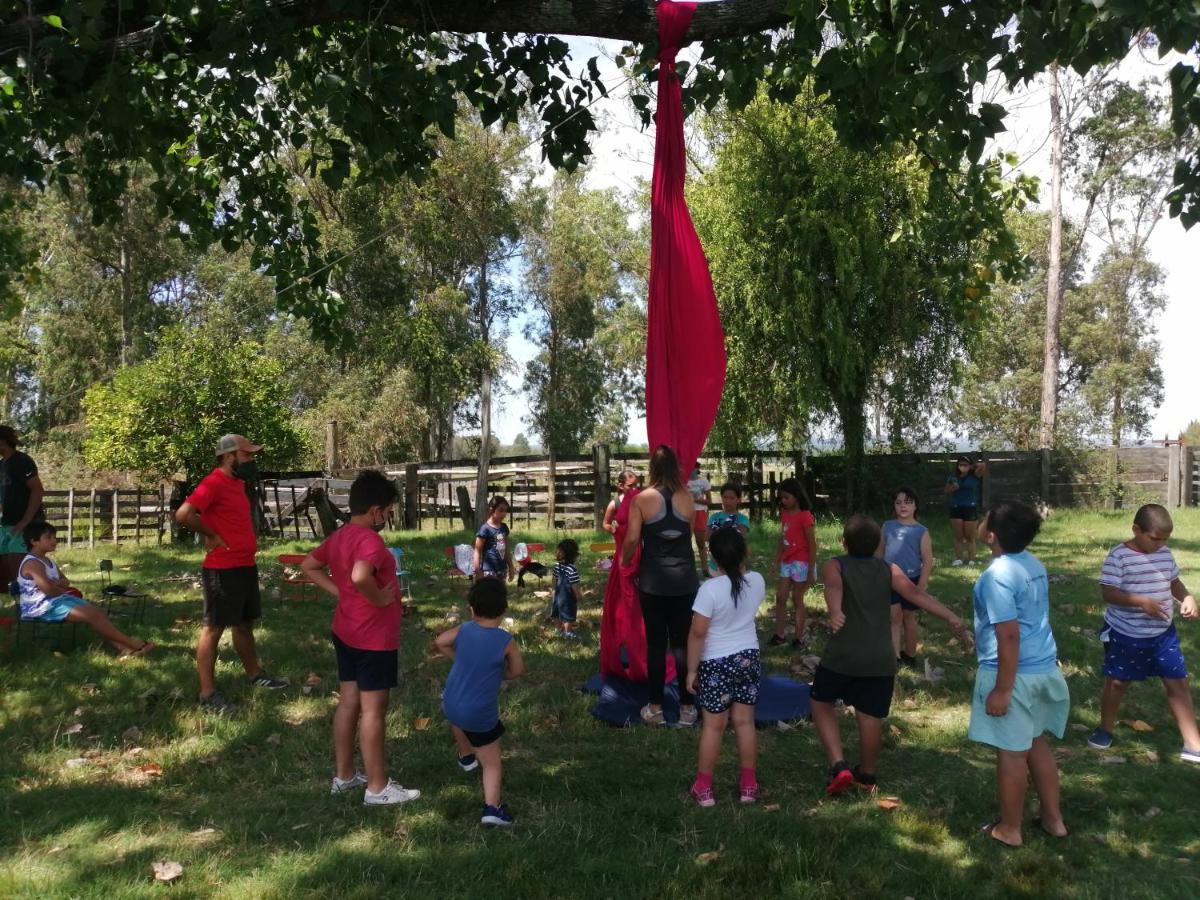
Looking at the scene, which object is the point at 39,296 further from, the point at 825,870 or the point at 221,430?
the point at 825,870

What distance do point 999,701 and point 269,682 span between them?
5254mm

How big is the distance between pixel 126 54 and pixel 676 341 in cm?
405

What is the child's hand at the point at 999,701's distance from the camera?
4199 millimetres

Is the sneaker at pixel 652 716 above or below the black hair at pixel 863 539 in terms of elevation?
below

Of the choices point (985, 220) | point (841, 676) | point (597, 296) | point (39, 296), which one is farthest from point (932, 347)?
point (39, 296)

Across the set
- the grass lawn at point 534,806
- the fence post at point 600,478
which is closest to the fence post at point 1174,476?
the fence post at point 600,478

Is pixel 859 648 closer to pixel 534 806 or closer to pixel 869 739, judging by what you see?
pixel 869 739

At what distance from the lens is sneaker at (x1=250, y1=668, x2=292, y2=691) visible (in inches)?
279

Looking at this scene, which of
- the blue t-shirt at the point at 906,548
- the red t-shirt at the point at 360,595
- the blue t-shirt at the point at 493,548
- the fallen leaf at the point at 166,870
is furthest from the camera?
the blue t-shirt at the point at 493,548

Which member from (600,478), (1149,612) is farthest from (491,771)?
(600,478)

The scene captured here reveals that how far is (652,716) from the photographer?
6.29m

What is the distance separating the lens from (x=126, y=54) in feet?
20.0

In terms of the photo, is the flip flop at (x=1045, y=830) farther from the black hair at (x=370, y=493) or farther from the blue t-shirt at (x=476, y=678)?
the black hair at (x=370, y=493)

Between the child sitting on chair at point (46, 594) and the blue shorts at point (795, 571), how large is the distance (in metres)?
5.67
